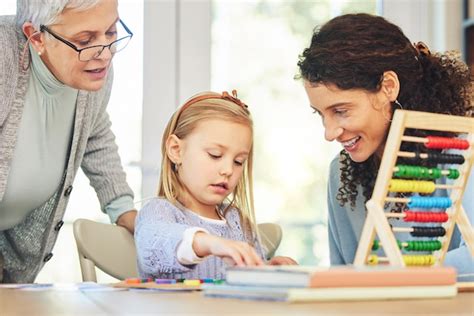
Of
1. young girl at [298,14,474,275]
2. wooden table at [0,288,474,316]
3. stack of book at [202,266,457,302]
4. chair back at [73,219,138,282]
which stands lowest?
chair back at [73,219,138,282]

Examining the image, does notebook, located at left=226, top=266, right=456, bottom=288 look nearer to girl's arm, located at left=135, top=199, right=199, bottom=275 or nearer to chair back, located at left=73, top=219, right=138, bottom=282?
girl's arm, located at left=135, top=199, right=199, bottom=275

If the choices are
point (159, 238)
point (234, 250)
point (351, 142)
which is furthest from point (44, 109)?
point (234, 250)

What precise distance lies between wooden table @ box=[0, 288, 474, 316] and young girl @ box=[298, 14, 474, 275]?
719 millimetres

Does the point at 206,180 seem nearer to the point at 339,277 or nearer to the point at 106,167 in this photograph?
the point at 106,167

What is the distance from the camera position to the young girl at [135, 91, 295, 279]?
195 cm

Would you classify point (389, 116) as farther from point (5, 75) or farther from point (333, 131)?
point (5, 75)

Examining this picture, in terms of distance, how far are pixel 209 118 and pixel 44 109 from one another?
459mm

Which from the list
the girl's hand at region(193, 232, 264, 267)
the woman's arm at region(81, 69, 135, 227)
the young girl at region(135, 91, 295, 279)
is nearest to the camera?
the girl's hand at region(193, 232, 264, 267)

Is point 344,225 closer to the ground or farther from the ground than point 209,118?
closer to the ground

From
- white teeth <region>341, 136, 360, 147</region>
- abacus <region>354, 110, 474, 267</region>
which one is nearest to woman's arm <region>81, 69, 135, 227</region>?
white teeth <region>341, 136, 360, 147</region>

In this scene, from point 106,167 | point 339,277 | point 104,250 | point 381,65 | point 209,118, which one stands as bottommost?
point 104,250

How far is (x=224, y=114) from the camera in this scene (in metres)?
2.13

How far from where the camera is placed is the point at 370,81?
6.54ft

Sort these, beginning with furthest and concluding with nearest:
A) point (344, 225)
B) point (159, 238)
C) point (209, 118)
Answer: point (344, 225) → point (209, 118) → point (159, 238)
